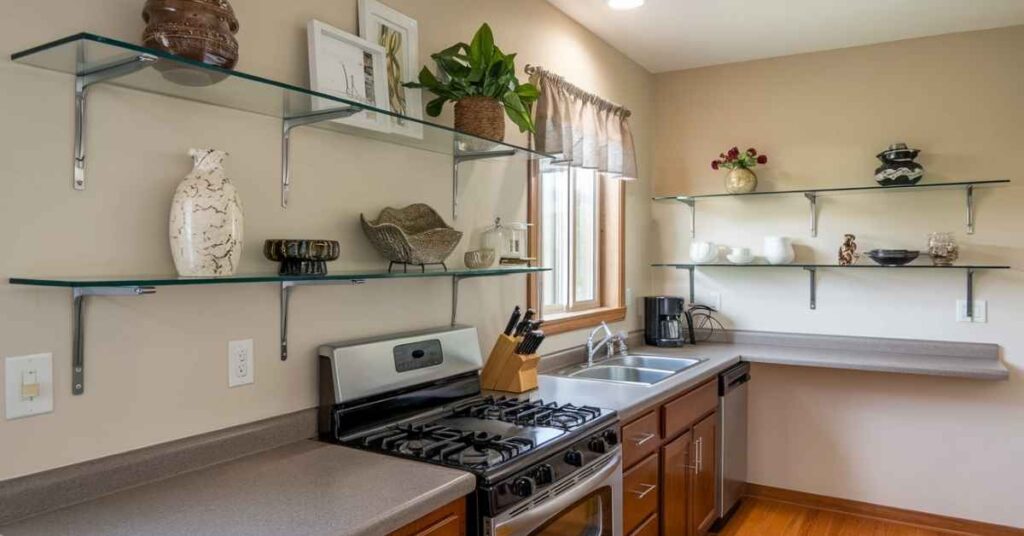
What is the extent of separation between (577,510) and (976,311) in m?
2.51

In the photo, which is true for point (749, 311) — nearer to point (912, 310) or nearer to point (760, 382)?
point (760, 382)

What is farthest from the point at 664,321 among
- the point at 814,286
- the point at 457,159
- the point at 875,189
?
the point at 457,159

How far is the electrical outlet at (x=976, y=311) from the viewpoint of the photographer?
320 centimetres

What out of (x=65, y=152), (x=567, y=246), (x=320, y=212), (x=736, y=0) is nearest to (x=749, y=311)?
(x=567, y=246)

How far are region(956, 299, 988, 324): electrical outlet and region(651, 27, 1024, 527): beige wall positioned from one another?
3cm

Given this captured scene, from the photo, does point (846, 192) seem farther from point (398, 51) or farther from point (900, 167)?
point (398, 51)

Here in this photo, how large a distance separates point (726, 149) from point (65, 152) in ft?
10.9

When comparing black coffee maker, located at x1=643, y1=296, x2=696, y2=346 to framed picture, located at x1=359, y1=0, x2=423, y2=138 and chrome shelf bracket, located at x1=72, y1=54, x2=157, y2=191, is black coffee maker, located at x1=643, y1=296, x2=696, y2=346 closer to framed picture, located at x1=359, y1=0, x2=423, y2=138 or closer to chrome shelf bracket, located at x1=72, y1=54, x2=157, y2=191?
framed picture, located at x1=359, y1=0, x2=423, y2=138

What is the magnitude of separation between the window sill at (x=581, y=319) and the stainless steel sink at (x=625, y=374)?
0.70ft

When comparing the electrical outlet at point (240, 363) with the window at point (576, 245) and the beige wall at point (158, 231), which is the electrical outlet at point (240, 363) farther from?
the window at point (576, 245)

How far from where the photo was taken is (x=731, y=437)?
331cm

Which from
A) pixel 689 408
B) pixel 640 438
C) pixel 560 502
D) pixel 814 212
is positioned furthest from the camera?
pixel 814 212

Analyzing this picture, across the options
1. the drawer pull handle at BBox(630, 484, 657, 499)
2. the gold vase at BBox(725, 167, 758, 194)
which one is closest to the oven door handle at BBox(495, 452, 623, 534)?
the drawer pull handle at BBox(630, 484, 657, 499)

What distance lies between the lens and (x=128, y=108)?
4.60ft
